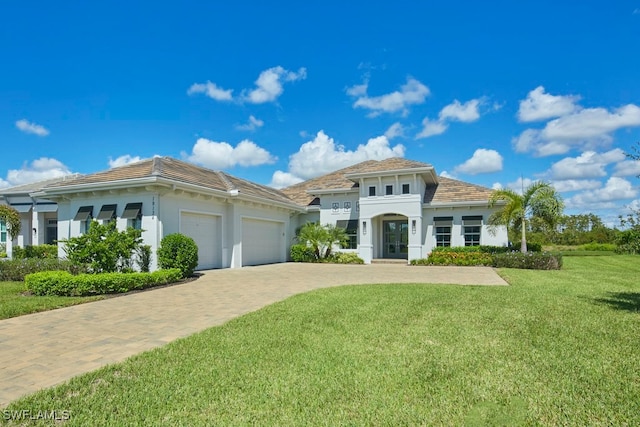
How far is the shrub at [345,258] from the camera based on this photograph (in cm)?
2269

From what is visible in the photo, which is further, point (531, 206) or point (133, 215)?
point (531, 206)

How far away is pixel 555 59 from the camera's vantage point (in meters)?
14.7

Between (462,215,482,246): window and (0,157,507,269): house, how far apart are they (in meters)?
0.06

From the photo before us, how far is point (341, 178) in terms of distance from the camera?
1048 inches

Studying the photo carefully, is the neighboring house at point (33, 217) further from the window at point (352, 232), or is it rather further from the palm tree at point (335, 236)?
the window at point (352, 232)

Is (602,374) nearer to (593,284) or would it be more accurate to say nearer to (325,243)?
(593,284)

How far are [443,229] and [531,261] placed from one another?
604 centimetres

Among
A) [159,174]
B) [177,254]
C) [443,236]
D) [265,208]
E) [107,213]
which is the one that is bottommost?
[177,254]

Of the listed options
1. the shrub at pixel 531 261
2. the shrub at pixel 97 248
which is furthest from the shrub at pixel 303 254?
the shrub at pixel 97 248

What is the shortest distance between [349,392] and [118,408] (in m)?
2.33

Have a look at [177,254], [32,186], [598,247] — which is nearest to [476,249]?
[177,254]

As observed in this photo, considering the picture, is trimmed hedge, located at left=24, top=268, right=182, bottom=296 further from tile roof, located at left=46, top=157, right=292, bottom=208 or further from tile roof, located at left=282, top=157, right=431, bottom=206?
tile roof, located at left=282, top=157, right=431, bottom=206

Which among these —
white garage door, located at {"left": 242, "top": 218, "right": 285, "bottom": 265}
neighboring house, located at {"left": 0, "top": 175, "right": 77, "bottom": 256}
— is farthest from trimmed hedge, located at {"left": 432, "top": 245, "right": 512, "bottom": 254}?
neighboring house, located at {"left": 0, "top": 175, "right": 77, "bottom": 256}

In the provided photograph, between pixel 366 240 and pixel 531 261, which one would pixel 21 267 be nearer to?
pixel 366 240
